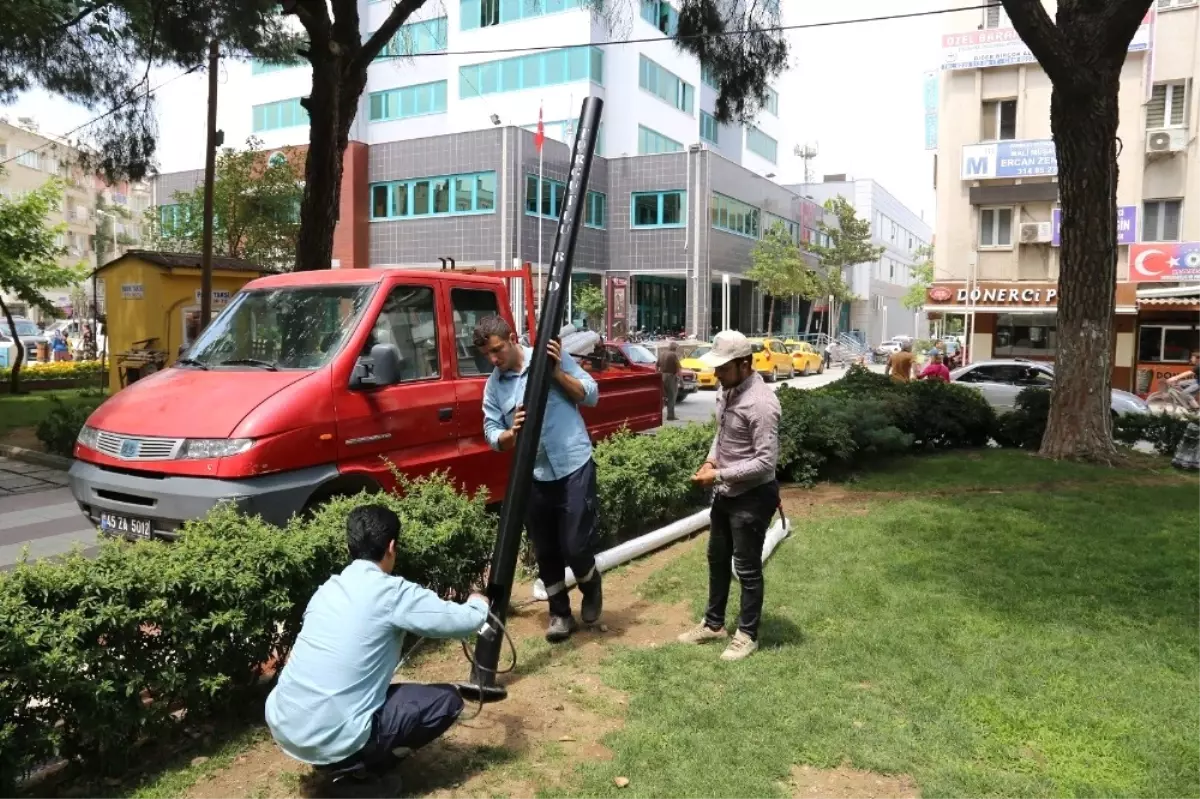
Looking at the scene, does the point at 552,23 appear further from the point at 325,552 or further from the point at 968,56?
the point at 325,552

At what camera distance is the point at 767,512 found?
4.50 meters

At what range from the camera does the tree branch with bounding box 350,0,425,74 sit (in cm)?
1145

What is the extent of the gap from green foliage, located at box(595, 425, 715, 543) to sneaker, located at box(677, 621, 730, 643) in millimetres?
1846

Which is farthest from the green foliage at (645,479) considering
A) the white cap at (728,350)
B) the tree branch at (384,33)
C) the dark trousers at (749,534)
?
the tree branch at (384,33)

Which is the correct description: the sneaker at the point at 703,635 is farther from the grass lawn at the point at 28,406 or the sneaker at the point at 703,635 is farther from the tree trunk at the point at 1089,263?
the grass lawn at the point at 28,406

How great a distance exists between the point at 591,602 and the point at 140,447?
110 inches

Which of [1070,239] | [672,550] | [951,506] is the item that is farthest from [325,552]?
[1070,239]

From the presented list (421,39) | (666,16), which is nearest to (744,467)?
(666,16)

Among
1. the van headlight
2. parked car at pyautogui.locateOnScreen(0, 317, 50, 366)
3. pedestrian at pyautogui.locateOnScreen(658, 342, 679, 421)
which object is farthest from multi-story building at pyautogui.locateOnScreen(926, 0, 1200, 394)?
parked car at pyautogui.locateOnScreen(0, 317, 50, 366)

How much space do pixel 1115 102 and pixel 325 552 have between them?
10.7 m

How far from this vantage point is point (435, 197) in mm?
38000

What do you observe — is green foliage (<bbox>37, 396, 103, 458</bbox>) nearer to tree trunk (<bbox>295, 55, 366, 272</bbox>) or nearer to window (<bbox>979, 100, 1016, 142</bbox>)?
tree trunk (<bbox>295, 55, 366, 272</bbox>)

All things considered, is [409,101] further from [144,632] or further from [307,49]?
[144,632]

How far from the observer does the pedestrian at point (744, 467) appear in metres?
4.39
